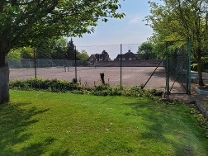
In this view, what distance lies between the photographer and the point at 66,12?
762cm

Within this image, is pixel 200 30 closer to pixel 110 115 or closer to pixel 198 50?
pixel 198 50

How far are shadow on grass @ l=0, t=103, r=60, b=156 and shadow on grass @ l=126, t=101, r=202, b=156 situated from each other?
1996mm

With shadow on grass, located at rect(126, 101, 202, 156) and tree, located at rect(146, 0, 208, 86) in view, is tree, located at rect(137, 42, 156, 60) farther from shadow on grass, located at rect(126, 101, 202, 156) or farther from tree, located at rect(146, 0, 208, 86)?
shadow on grass, located at rect(126, 101, 202, 156)

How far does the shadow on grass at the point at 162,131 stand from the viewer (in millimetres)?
4285

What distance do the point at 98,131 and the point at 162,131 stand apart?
4.66ft

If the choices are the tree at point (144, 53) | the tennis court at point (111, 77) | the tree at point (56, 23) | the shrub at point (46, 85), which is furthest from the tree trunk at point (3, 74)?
the tree at point (144, 53)

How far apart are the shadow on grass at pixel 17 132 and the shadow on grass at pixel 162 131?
6.55ft

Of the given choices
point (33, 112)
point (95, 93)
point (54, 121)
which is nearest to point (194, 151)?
point (54, 121)

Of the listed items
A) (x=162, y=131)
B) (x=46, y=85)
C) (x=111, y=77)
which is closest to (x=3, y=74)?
(x=46, y=85)

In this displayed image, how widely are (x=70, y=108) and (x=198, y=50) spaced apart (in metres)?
8.28

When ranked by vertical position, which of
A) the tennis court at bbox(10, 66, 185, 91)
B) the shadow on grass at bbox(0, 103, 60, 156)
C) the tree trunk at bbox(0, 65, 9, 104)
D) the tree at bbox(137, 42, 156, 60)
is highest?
the tree at bbox(137, 42, 156, 60)

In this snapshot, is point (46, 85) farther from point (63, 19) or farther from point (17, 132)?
point (17, 132)

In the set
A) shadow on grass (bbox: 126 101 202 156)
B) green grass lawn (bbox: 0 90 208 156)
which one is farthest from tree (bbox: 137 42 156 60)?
green grass lawn (bbox: 0 90 208 156)

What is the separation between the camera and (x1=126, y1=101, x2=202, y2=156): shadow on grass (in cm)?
429
